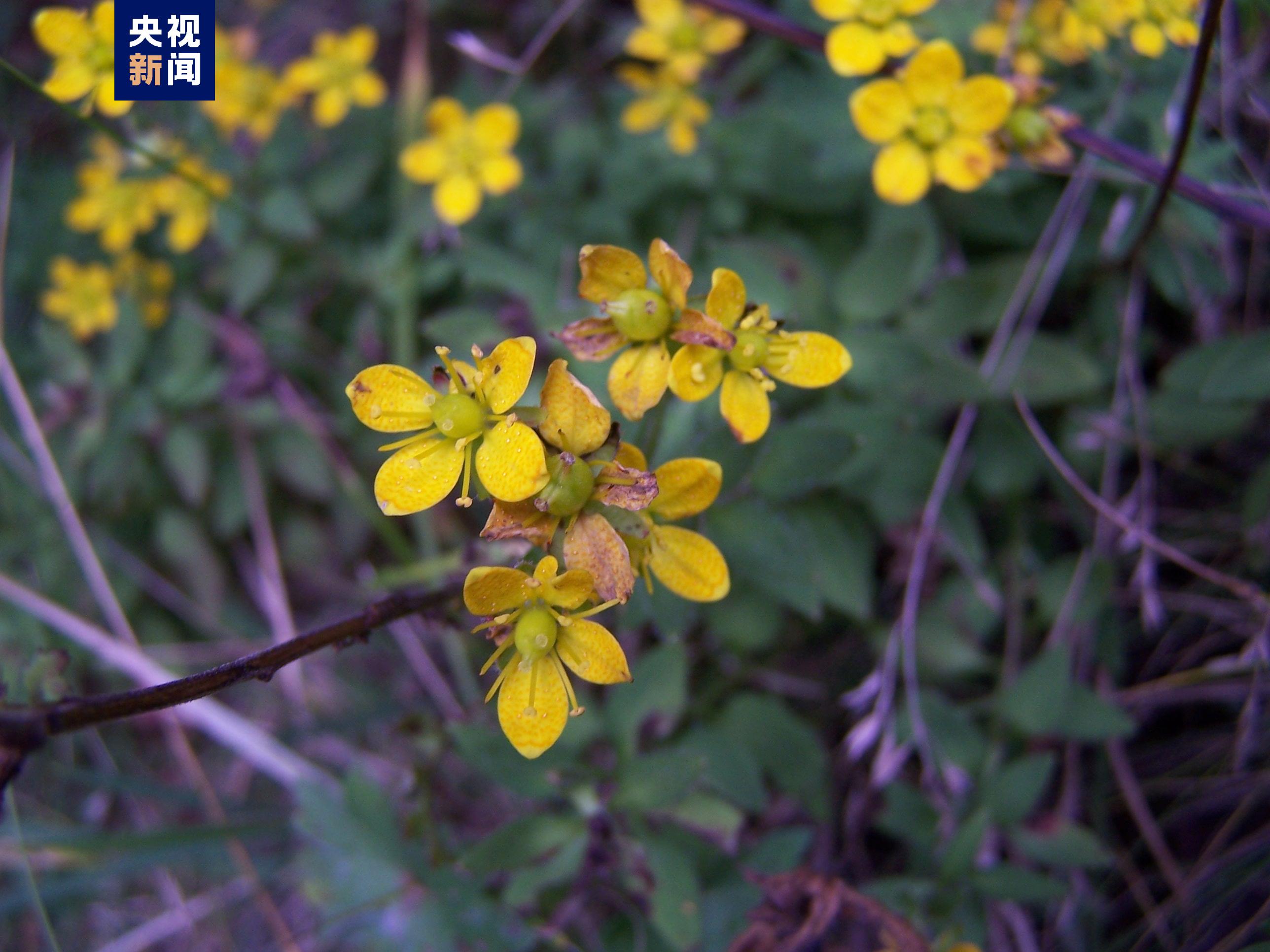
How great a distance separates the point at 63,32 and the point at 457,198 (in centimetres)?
136

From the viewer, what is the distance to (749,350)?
1.94m

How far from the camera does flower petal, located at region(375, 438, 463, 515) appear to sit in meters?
1.82

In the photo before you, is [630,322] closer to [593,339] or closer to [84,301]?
[593,339]

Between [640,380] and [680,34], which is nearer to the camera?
[640,380]

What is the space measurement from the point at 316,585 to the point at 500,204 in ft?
6.94

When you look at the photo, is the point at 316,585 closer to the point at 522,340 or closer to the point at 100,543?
the point at 100,543

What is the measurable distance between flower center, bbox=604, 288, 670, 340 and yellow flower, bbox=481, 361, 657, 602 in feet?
0.71

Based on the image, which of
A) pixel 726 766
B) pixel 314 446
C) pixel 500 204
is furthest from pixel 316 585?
pixel 726 766

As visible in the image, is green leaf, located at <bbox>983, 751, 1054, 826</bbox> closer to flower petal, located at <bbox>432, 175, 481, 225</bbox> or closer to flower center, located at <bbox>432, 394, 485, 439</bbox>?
flower center, located at <bbox>432, 394, 485, 439</bbox>

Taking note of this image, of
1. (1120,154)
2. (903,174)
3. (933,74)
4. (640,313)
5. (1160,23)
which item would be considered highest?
(1160,23)

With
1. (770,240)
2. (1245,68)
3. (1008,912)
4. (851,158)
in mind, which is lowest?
(1008,912)

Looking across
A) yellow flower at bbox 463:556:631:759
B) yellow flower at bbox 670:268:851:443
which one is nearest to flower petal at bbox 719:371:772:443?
yellow flower at bbox 670:268:851:443

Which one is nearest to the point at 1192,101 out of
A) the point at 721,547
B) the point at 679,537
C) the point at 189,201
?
the point at 721,547

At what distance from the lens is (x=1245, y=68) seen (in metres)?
3.41
